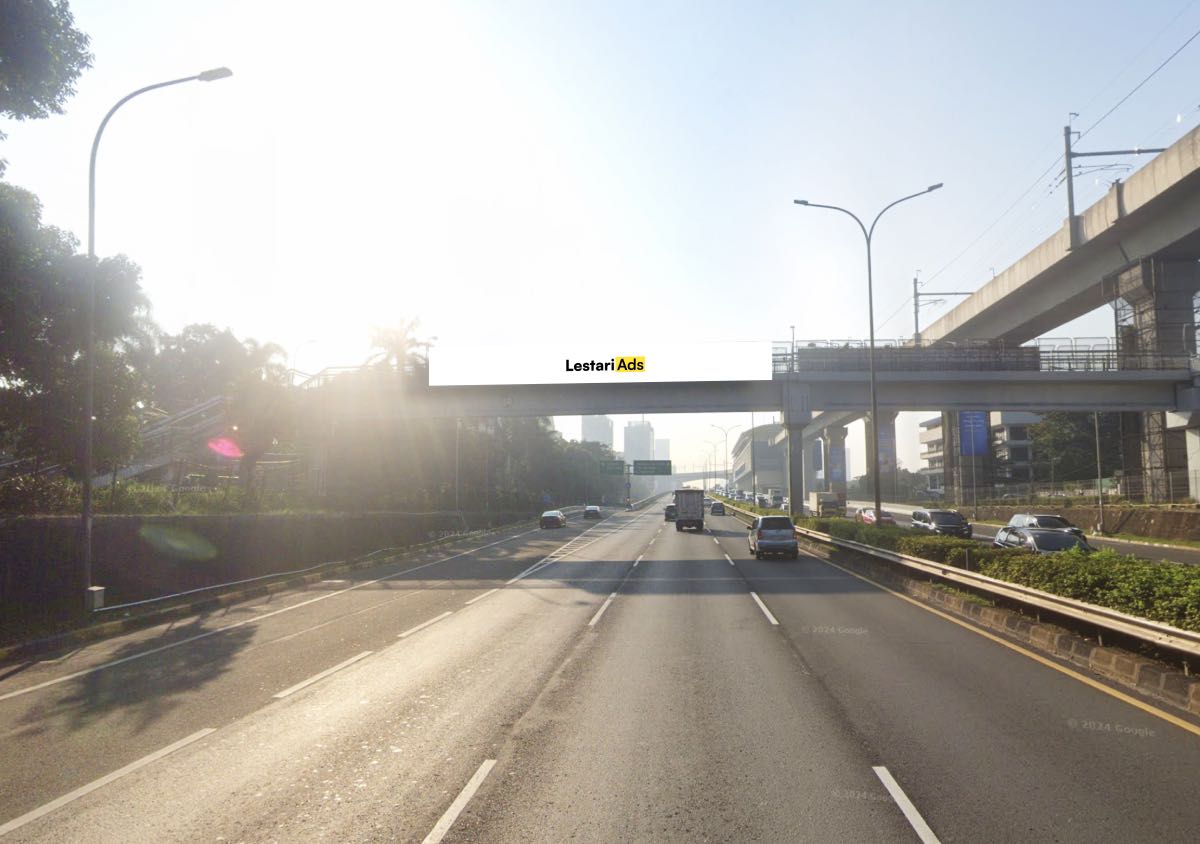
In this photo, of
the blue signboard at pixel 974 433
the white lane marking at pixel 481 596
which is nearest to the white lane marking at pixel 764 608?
the white lane marking at pixel 481 596

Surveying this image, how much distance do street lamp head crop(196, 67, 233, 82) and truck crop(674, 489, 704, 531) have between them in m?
47.3

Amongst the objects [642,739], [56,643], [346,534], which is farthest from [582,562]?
[642,739]

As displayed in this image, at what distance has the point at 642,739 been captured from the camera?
8.10 metres

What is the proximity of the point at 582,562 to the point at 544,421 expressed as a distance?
77.2m

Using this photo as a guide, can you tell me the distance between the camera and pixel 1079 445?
86938 millimetres

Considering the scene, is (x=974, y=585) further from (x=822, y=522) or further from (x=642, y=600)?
(x=822, y=522)

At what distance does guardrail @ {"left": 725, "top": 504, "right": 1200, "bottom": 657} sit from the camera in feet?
31.2

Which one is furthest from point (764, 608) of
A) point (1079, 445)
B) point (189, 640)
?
point (1079, 445)

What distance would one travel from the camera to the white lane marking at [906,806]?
5.61 metres

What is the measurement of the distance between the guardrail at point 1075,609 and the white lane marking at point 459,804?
753 centimetres

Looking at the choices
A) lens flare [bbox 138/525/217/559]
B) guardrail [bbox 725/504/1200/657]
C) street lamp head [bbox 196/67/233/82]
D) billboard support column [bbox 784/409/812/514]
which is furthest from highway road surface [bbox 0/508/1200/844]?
billboard support column [bbox 784/409/812/514]

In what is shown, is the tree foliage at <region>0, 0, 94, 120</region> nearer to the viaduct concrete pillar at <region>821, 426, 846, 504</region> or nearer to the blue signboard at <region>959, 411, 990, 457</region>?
the blue signboard at <region>959, 411, 990, 457</region>

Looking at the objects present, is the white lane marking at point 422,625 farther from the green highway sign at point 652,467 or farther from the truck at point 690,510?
the green highway sign at point 652,467

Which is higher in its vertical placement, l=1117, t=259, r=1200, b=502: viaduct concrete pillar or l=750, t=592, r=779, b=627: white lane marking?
l=1117, t=259, r=1200, b=502: viaduct concrete pillar
